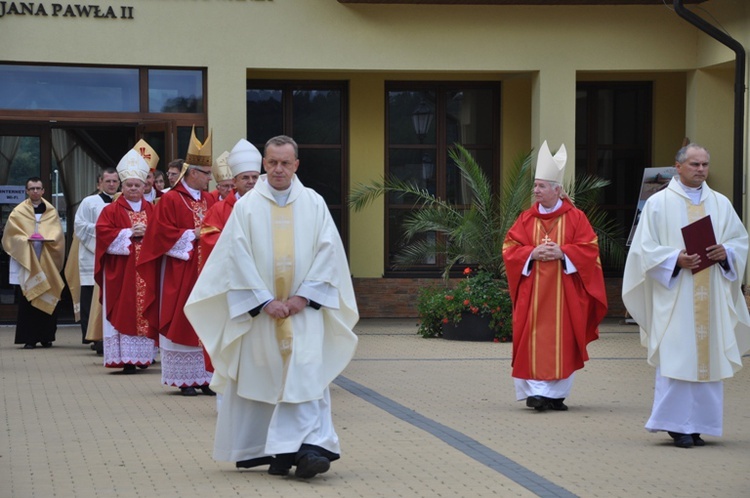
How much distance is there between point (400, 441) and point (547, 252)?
2.50m

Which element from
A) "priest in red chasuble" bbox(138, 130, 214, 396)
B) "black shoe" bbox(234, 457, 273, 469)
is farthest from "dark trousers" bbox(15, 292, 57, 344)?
"black shoe" bbox(234, 457, 273, 469)

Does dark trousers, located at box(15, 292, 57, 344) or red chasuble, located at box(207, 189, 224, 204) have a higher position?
red chasuble, located at box(207, 189, 224, 204)

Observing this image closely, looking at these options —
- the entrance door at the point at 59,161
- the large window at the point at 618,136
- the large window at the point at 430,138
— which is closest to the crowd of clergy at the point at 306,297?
the entrance door at the point at 59,161

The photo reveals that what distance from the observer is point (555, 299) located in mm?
11117

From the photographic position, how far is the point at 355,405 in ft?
36.7

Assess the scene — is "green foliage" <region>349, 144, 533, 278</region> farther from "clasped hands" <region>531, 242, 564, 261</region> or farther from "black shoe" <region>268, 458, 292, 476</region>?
"black shoe" <region>268, 458, 292, 476</region>

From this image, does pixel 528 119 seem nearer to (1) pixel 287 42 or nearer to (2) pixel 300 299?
(1) pixel 287 42

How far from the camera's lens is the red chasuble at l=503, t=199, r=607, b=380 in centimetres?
1097

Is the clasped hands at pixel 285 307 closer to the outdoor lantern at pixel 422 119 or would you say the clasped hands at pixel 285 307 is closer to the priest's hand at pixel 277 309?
the priest's hand at pixel 277 309

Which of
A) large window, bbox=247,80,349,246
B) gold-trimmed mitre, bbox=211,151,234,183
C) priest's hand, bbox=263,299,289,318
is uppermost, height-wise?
large window, bbox=247,80,349,246

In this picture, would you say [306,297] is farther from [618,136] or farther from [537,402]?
[618,136]

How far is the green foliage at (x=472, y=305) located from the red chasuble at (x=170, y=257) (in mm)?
5642

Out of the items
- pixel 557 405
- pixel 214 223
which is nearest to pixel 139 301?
pixel 214 223

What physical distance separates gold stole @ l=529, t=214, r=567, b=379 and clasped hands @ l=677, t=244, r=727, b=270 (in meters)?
1.86
